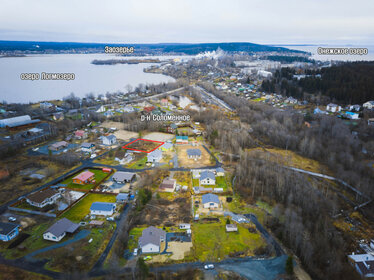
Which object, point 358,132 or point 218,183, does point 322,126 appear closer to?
point 358,132

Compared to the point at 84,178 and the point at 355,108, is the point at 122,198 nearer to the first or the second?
the point at 84,178

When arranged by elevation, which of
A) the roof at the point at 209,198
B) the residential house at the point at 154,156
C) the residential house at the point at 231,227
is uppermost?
the residential house at the point at 154,156

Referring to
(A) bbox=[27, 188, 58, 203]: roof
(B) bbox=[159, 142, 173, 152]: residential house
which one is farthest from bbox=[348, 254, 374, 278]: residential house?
(A) bbox=[27, 188, 58, 203]: roof

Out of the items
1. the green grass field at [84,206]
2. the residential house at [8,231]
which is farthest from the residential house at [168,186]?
the residential house at [8,231]

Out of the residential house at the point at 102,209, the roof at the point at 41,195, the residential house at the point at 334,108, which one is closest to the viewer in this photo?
the residential house at the point at 102,209

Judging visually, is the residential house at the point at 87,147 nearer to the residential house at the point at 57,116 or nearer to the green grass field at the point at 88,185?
the green grass field at the point at 88,185

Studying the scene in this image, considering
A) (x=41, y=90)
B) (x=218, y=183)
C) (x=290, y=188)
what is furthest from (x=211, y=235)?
(x=41, y=90)

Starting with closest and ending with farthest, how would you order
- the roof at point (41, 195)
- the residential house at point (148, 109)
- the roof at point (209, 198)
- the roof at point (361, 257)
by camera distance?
1. the roof at point (361, 257)
2. the roof at point (41, 195)
3. the roof at point (209, 198)
4. the residential house at point (148, 109)

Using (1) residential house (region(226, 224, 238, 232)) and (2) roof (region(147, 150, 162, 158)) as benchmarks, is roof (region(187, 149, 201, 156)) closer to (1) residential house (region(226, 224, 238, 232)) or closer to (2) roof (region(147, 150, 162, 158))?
(2) roof (region(147, 150, 162, 158))
